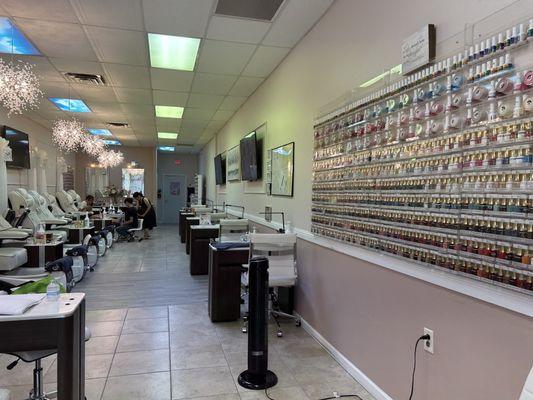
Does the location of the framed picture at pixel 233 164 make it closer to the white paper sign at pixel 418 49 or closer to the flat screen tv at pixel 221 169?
the flat screen tv at pixel 221 169

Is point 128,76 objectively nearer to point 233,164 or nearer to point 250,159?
point 250,159

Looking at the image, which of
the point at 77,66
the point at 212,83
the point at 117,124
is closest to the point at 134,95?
the point at 77,66

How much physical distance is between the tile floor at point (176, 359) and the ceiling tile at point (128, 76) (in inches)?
114

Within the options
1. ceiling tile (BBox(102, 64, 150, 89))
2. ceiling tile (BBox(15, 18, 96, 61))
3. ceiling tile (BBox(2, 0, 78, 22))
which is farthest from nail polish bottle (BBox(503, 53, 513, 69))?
ceiling tile (BBox(102, 64, 150, 89))

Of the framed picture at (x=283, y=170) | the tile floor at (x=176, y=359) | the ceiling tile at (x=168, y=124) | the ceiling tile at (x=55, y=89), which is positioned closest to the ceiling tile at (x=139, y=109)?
the ceiling tile at (x=168, y=124)

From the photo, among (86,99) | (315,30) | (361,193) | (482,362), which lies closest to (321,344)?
(361,193)

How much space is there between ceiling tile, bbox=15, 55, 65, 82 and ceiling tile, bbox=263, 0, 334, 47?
9.21 ft

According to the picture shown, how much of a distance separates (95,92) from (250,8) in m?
3.75

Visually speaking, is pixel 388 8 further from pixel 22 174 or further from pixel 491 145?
pixel 22 174

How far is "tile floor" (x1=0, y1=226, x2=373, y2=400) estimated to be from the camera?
251 cm

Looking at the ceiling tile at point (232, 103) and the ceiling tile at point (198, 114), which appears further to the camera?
the ceiling tile at point (198, 114)

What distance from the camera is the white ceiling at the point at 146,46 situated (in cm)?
330

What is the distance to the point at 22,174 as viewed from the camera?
315 inches

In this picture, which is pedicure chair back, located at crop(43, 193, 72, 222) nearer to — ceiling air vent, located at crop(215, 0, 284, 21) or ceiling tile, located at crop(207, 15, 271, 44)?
ceiling tile, located at crop(207, 15, 271, 44)
